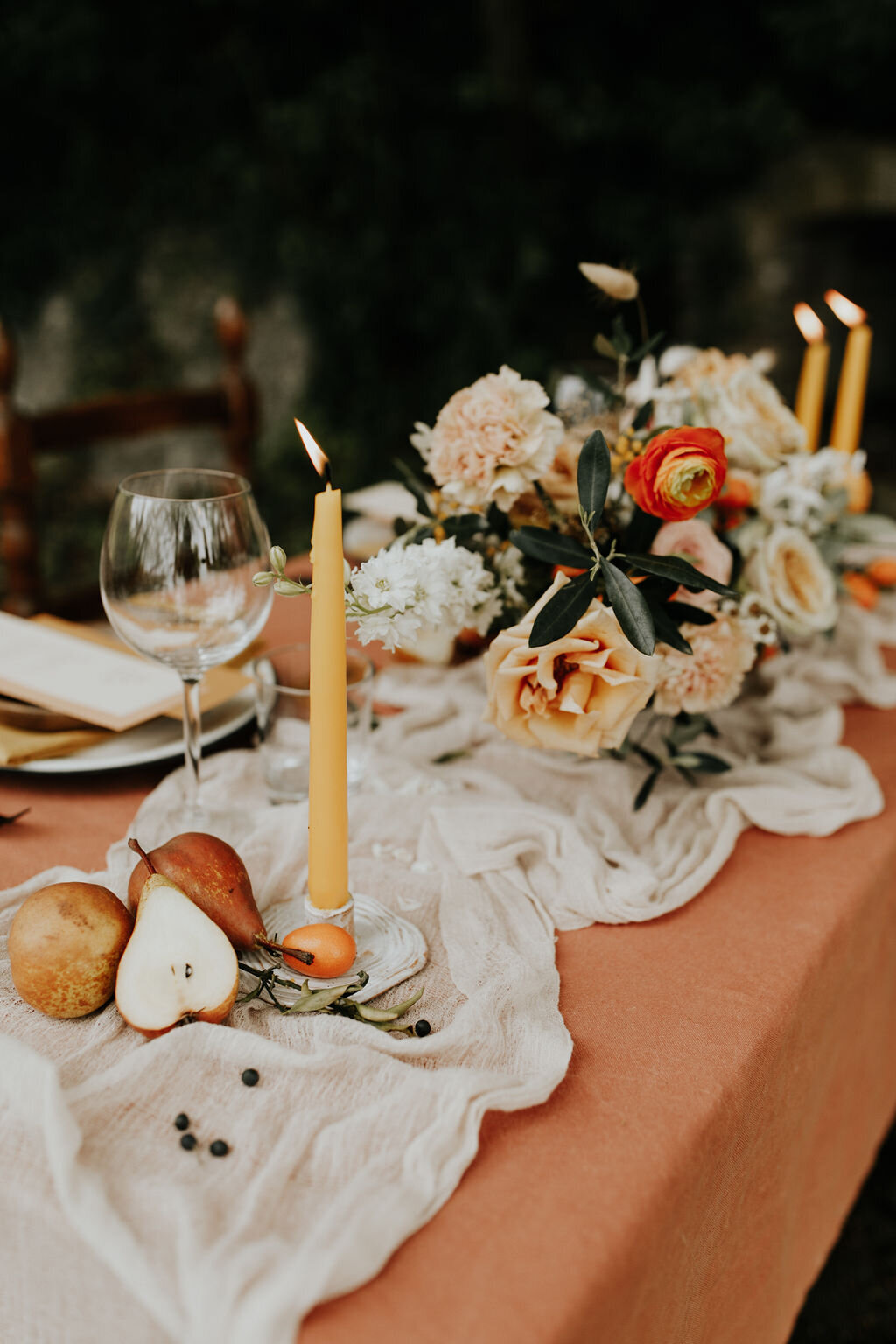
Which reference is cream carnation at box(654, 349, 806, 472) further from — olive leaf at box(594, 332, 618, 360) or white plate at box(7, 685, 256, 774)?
white plate at box(7, 685, 256, 774)

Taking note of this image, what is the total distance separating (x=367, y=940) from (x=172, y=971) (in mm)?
131

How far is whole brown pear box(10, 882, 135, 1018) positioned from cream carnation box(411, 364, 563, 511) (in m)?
0.39

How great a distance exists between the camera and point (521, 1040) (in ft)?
1.78

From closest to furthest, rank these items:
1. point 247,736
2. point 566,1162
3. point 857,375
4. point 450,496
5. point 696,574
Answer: point 566,1162
point 696,574
point 450,496
point 247,736
point 857,375

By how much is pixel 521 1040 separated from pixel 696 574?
1.02 ft

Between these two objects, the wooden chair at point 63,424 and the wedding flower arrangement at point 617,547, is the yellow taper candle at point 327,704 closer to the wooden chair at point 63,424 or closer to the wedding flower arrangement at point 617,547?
the wedding flower arrangement at point 617,547

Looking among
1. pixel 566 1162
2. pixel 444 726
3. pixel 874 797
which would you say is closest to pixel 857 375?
pixel 874 797

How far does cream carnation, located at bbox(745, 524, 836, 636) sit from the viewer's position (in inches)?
35.6

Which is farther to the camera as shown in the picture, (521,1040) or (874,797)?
(874,797)

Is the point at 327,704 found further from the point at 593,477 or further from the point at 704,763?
the point at 704,763

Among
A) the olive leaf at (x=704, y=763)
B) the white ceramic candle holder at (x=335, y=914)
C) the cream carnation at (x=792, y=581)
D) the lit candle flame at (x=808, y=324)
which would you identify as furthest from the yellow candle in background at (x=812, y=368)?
the white ceramic candle holder at (x=335, y=914)

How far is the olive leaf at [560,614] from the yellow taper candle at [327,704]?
14 cm

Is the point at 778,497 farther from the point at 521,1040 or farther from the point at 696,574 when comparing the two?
the point at 521,1040

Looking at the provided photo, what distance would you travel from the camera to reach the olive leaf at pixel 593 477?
66 centimetres
